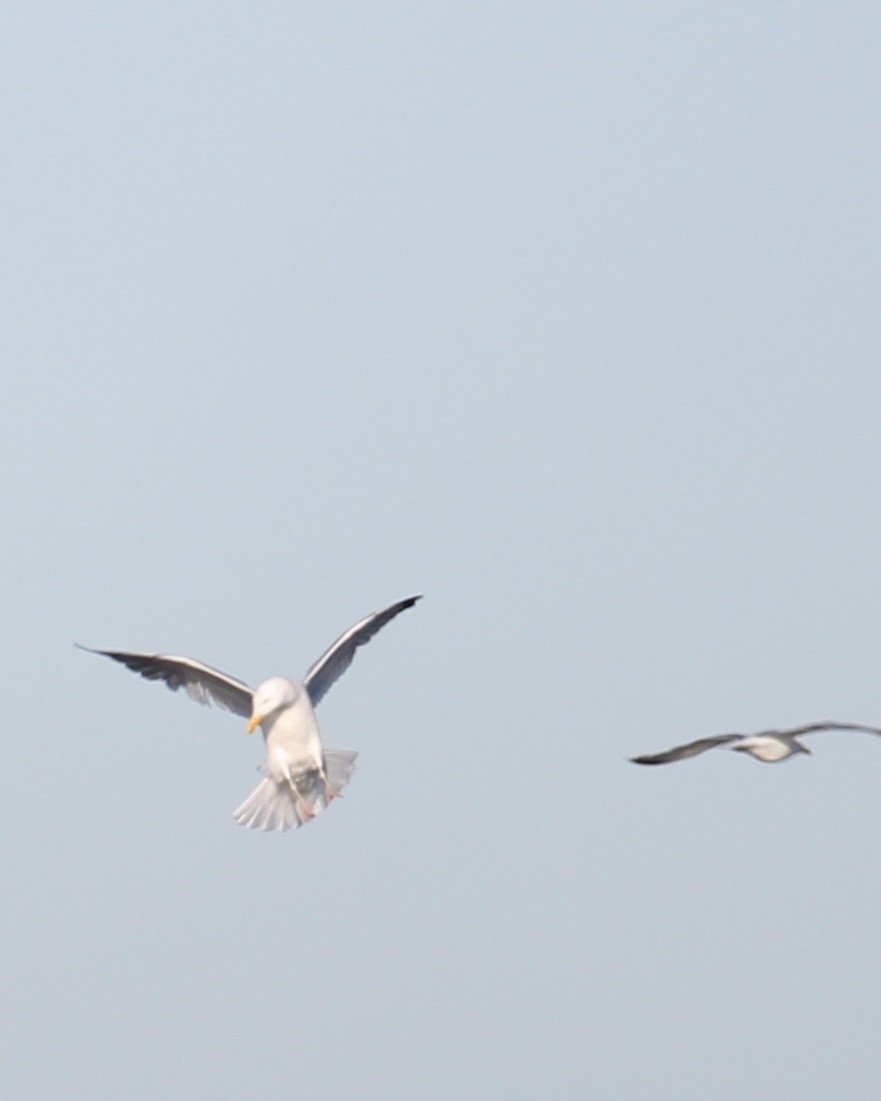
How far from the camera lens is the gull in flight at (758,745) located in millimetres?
17844

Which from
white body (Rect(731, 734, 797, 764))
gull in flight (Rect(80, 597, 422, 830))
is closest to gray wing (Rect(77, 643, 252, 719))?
gull in flight (Rect(80, 597, 422, 830))

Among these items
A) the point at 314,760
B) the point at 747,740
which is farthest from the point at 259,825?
the point at 747,740

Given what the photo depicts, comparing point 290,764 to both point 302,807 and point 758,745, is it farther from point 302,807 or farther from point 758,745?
point 758,745

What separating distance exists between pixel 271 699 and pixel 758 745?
14.1ft

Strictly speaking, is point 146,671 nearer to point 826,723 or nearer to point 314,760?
point 314,760

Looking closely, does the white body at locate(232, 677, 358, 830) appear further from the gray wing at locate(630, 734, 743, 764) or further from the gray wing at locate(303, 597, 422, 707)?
the gray wing at locate(630, 734, 743, 764)

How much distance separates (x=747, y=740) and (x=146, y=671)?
18.7 feet

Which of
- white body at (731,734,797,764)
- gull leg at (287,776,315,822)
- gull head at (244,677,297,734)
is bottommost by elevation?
white body at (731,734,797,764)

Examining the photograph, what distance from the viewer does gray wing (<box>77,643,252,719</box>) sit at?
2258 cm

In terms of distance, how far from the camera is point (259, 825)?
22672 mm

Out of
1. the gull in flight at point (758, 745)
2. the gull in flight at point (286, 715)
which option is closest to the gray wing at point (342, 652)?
the gull in flight at point (286, 715)

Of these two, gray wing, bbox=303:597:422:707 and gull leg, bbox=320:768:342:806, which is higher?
gray wing, bbox=303:597:422:707

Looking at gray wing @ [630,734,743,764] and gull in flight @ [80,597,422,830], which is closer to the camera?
gray wing @ [630,734,743,764]

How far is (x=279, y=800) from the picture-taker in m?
22.7
